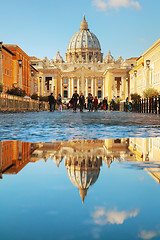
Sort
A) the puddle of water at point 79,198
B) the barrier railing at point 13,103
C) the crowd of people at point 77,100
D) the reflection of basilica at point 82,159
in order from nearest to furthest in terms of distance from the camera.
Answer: the puddle of water at point 79,198, the reflection of basilica at point 82,159, the barrier railing at point 13,103, the crowd of people at point 77,100

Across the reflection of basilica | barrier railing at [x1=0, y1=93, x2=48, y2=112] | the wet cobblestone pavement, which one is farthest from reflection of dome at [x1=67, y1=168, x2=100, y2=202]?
barrier railing at [x1=0, y1=93, x2=48, y2=112]

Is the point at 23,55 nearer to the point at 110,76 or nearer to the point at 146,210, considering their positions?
the point at 110,76

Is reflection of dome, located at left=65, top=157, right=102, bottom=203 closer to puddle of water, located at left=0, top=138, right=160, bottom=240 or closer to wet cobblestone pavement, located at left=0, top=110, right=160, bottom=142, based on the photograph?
puddle of water, located at left=0, top=138, right=160, bottom=240

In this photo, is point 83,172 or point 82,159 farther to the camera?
point 82,159

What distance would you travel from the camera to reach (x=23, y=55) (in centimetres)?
7275

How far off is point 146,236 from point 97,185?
0.91m

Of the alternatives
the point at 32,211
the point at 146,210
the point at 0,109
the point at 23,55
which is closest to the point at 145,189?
the point at 146,210

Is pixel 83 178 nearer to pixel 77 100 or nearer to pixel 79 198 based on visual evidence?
pixel 79 198

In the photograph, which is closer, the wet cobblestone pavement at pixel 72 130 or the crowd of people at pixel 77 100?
the wet cobblestone pavement at pixel 72 130

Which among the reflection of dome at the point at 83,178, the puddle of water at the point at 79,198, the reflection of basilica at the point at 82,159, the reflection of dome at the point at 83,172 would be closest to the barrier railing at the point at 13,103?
the reflection of basilica at the point at 82,159

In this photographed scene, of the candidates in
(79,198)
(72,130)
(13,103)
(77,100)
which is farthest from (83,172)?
(77,100)

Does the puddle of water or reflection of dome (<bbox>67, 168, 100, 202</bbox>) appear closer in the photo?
the puddle of water

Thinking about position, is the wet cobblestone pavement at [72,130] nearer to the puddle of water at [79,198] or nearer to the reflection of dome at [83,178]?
the puddle of water at [79,198]

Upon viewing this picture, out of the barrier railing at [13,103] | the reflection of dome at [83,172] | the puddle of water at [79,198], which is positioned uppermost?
the barrier railing at [13,103]
